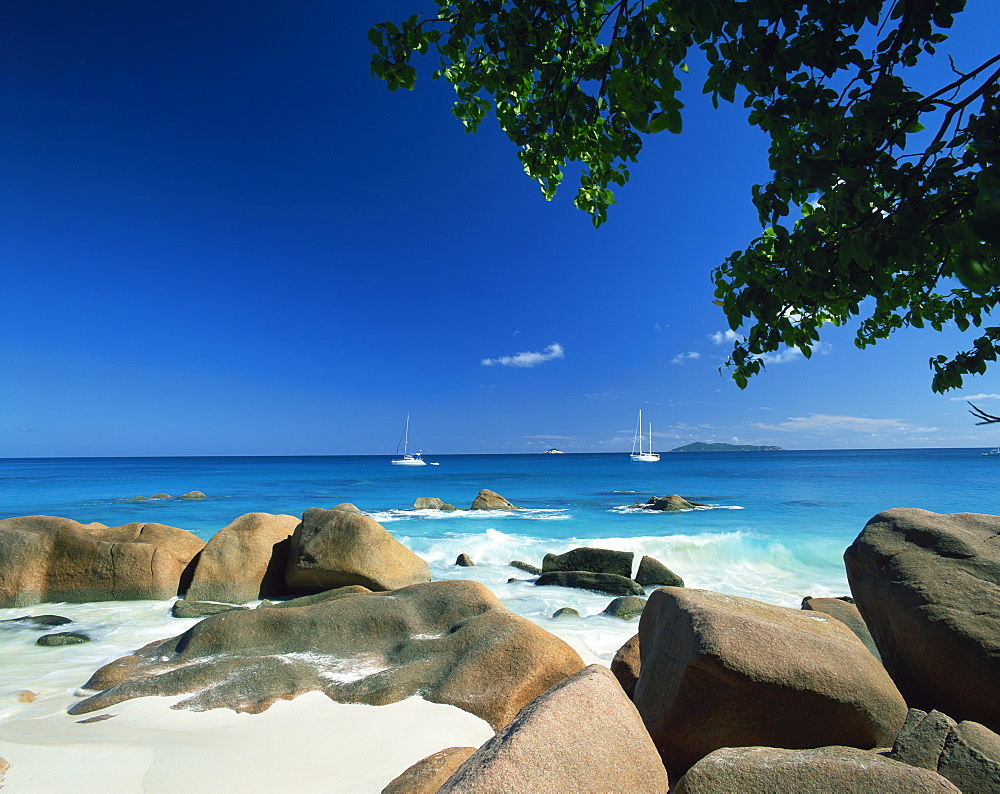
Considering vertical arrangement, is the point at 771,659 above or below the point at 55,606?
above

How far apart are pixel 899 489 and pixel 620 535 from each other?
32.1 m

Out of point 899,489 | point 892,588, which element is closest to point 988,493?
point 899,489

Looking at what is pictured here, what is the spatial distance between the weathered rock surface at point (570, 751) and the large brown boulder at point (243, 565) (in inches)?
315

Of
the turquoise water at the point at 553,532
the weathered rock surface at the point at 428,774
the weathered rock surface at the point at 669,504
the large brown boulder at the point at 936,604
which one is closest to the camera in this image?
the weathered rock surface at the point at 428,774

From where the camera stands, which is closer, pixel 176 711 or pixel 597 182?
pixel 597 182

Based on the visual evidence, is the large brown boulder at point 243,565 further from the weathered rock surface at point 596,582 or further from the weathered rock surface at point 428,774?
the weathered rock surface at point 428,774

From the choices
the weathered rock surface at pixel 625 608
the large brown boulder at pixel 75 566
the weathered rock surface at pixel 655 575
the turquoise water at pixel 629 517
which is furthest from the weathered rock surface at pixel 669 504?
the large brown boulder at pixel 75 566

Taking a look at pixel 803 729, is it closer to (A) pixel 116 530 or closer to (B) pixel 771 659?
(B) pixel 771 659

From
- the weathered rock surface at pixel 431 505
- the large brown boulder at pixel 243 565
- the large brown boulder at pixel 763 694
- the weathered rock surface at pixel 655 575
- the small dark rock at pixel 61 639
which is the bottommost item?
the weathered rock surface at pixel 431 505

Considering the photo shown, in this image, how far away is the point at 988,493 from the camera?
116 ft

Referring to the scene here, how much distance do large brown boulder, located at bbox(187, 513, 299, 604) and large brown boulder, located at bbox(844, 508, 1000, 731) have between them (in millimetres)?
8968

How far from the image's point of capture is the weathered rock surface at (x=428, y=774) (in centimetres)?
284

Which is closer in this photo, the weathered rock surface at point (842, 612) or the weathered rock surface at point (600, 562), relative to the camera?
the weathered rock surface at point (842, 612)

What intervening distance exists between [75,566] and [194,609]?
2.56 metres
